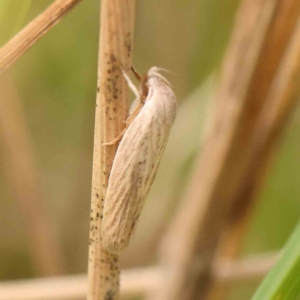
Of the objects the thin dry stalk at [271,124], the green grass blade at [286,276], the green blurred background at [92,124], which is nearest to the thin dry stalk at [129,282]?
the thin dry stalk at [271,124]

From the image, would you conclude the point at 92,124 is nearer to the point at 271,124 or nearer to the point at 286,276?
the point at 271,124

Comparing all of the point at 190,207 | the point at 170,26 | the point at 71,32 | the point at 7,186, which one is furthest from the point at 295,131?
the point at 7,186

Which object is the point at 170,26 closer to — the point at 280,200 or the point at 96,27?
the point at 96,27

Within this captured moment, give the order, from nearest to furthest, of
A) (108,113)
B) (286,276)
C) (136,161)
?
1. (286,276)
2. (108,113)
3. (136,161)

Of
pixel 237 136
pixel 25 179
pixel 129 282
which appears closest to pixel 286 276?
pixel 237 136

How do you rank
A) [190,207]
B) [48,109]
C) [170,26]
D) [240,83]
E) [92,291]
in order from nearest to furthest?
[92,291] → [240,83] → [190,207] → [170,26] → [48,109]

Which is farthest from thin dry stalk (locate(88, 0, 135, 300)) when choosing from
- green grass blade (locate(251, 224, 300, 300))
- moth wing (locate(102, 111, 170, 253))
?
green grass blade (locate(251, 224, 300, 300))

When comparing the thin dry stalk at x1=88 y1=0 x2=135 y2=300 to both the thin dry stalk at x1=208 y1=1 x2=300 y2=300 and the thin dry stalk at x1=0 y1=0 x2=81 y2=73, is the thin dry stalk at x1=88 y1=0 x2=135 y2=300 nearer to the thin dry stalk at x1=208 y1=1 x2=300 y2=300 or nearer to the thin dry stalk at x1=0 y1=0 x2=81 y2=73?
the thin dry stalk at x1=0 y1=0 x2=81 y2=73

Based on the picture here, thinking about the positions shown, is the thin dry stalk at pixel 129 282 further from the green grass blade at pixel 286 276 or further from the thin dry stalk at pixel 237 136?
the green grass blade at pixel 286 276
